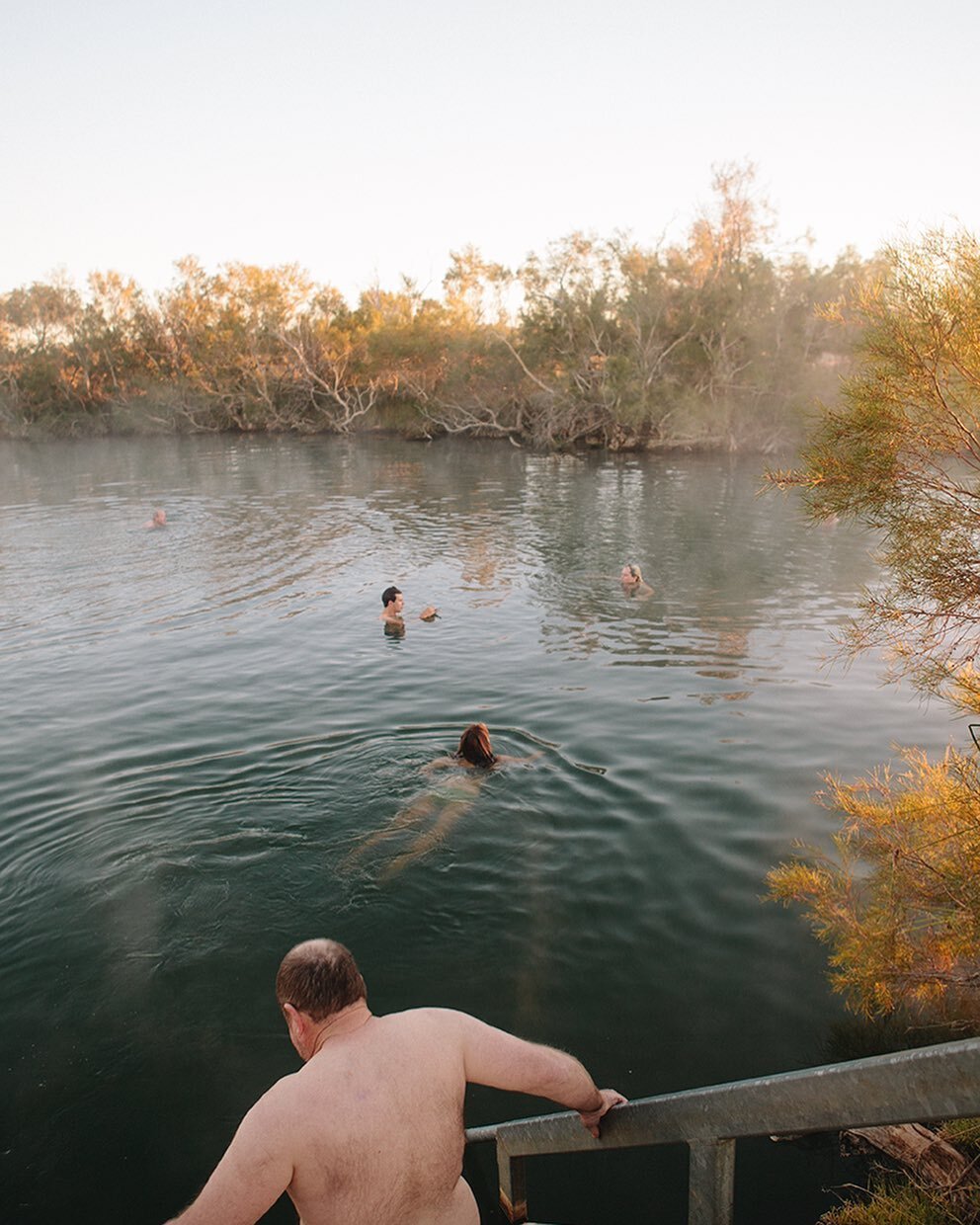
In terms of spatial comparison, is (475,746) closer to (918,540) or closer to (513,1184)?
(918,540)

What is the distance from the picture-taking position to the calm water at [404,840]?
17.3 ft

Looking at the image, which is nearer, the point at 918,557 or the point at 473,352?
the point at 918,557

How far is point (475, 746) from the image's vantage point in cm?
996

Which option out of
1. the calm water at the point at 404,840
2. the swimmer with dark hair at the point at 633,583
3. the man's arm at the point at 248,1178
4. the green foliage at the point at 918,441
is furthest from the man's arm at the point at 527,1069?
the swimmer with dark hair at the point at 633,583

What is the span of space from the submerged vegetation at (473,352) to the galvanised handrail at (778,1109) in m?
25.6

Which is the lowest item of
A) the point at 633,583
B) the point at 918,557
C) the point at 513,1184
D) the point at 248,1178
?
the point at 633,583

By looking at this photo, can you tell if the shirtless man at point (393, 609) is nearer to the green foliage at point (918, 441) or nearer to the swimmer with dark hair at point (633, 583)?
the swimmer with dark hair at point (633, 583)

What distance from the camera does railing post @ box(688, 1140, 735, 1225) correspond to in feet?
7.45

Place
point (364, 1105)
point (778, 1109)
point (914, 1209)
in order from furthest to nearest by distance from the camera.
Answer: point (914, 1209)
point (364, 1105)
point (778, 1109)

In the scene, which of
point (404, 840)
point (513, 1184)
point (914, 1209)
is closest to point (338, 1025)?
point (513, 1184)

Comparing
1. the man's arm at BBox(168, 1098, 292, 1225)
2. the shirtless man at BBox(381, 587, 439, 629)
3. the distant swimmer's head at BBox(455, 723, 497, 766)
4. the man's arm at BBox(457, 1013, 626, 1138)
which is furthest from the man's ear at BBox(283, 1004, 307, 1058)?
the shirtless man at BBox(381, 587, 439, 629)

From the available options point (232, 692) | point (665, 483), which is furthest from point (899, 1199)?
point (665, 483)

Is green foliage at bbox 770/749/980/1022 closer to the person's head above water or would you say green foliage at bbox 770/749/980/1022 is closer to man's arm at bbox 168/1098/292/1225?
the person's head above water

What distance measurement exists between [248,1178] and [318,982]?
599 millimetres
